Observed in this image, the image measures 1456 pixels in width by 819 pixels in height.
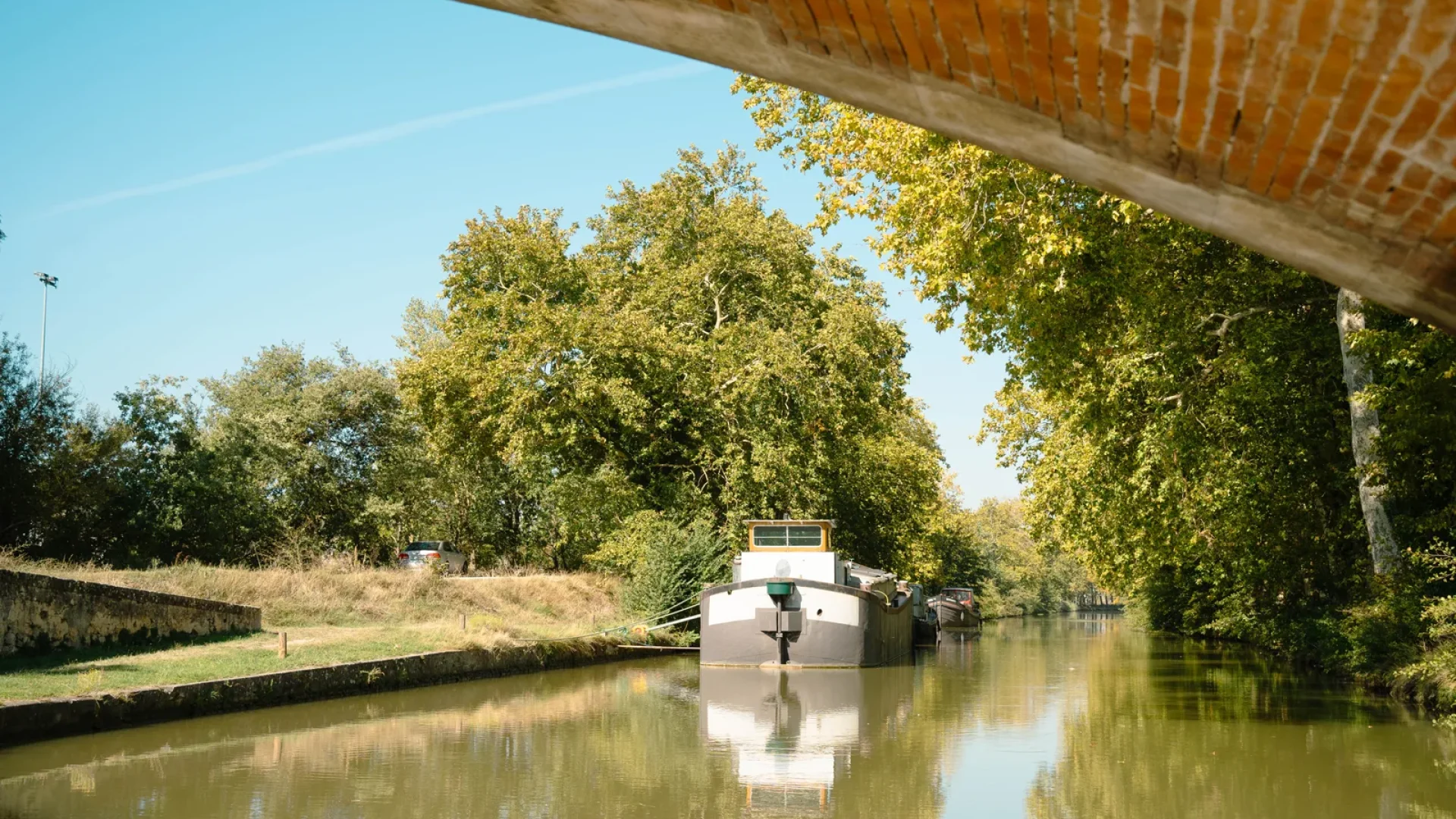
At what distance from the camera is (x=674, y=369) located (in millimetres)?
31406

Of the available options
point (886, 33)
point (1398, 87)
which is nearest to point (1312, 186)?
point (1398, 87)

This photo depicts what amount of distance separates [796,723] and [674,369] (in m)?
18.0

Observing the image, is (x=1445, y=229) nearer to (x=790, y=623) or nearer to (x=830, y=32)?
(x=830, y=32)

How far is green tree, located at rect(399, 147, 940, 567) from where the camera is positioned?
30109 millimetres

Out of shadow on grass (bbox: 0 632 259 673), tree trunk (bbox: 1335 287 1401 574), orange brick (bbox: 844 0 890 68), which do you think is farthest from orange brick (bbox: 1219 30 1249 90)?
tree trunk (bbox: 1335 287 1401 574)

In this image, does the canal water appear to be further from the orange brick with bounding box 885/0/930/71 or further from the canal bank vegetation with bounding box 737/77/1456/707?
the orange brick with bounding box 885/0/930/71

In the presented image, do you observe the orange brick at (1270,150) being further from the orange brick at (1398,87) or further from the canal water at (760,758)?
the canal water at (760,758)

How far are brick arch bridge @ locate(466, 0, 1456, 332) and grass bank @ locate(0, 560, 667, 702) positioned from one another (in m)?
10.3

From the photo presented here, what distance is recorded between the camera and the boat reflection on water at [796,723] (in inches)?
386

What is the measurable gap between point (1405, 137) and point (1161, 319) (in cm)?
1525

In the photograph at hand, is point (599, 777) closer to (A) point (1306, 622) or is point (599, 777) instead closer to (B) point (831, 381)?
(A) point (1306, 622)

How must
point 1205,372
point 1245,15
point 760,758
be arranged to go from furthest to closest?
point 1205,372 → point 760,758 → point 1245,15

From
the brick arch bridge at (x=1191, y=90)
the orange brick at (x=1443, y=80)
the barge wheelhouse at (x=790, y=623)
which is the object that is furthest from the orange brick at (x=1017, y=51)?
the barge wheelhouse at (x=790, y=623)

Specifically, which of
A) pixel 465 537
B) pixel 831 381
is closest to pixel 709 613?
pixel 831 381
